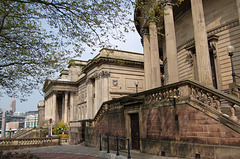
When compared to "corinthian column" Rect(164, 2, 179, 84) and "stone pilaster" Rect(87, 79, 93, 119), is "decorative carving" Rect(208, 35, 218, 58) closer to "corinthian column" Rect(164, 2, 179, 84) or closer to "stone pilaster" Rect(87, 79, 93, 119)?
"corinthian column" Rect(164, 2, 179, 84)

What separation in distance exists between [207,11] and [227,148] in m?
14.5

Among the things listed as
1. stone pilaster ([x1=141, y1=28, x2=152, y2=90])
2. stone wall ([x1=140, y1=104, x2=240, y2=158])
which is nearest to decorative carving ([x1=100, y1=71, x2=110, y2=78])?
stone pilaster ([x1=141, y1=28, x2=152, y2=90])

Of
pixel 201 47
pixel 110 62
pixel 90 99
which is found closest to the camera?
pixel 201 47

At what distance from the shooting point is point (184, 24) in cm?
2144

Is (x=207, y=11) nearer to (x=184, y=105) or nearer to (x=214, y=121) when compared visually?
(x=184, y=105)

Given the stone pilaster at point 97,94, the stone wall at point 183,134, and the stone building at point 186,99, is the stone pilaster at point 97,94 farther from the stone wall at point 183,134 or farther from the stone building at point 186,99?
the stone wall at point 183,134

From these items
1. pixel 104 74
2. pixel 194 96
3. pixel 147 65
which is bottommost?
pixel 194 96

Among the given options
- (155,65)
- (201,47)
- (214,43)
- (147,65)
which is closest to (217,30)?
(214,43)

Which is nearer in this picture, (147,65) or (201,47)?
(201,47)

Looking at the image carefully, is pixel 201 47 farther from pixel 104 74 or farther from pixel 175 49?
pixel 104 74

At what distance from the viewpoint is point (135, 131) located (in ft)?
45.7

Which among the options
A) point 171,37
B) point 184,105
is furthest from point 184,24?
point 184,105

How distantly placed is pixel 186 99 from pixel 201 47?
546cm

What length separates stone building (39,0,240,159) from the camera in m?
8.52
